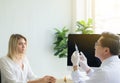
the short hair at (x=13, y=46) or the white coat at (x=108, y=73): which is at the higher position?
the short hair at (x=13, y=46)

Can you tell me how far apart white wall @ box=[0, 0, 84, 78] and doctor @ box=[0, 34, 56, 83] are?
1.93 ft

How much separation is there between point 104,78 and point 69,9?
2.27 m

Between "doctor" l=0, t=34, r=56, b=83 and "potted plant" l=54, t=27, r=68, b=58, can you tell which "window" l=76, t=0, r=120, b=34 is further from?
"doctor" l=0, t=34, r=56, b=83

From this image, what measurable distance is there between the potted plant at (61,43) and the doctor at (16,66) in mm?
855

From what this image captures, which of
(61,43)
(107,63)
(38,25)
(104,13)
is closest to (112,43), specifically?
(107,63)

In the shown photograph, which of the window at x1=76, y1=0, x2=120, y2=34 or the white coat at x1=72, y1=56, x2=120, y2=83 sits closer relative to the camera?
the white coat at x1=72, y1=56, x2=120, y2=83

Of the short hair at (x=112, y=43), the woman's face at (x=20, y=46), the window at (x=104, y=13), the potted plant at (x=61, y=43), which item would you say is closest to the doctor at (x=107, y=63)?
the short hair at (x=112, y=43)

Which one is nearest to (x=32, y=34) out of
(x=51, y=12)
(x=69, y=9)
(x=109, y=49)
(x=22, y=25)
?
(x=22, y=25)

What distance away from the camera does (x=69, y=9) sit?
4.13 meters

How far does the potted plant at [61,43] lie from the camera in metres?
3.86

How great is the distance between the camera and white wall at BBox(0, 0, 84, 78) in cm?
356

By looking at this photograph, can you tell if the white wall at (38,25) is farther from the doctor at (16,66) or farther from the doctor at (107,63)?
the doctor at (107,63)

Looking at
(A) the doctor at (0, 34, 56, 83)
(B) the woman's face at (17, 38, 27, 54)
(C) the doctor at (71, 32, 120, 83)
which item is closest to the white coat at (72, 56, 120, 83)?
(C) the doctor at (71, 32, 120, 83)

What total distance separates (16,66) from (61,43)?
3.58 ft
